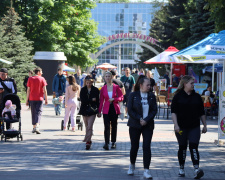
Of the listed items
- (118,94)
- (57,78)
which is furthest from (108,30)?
(118,94)

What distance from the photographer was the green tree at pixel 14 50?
3086 cm

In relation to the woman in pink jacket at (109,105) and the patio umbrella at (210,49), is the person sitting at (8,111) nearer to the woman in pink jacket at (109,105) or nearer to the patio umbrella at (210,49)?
the woman in pink jacket at (109,105)

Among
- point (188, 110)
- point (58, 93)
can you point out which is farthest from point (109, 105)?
point (58, 93)

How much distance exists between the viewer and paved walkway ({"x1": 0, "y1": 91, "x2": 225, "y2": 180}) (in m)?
8.42

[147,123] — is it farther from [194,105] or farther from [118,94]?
[118,94]

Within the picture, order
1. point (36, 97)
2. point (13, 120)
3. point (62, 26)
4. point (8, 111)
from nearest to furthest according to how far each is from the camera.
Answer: point (13, 120)
point (8, 111)
point (36, 97)
point (62, 26)

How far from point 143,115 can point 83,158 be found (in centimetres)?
242

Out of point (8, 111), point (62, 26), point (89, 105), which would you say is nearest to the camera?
point (89, 105)

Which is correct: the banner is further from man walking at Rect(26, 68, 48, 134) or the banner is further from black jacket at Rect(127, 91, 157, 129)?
man walking at Rect(26, 68, 48, 134)

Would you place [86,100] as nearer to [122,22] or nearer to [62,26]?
[62,26]

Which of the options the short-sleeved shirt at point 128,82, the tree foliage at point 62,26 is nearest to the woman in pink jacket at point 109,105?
the short-sleeved shirt at point 128,82

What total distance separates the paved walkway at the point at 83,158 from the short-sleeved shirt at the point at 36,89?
104 cm

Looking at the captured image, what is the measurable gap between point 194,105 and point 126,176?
1585 mm

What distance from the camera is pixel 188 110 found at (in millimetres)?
8156
